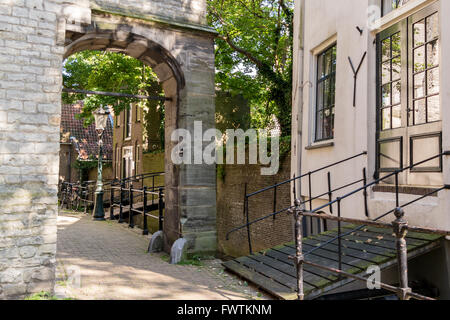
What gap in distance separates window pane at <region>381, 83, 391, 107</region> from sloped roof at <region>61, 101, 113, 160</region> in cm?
2321

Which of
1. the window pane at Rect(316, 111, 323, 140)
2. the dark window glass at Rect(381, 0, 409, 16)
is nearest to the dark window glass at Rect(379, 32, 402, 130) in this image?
the dark window glass at Rect(381, 0, 409, 16)

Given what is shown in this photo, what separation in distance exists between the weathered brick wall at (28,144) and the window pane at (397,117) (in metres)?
5.13

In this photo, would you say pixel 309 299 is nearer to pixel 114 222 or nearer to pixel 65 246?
pixel 65 246

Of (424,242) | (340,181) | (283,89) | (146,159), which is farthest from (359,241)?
(146,159)

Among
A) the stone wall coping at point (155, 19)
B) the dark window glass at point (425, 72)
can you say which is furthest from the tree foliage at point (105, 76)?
the dark window glass at point (425, 72)

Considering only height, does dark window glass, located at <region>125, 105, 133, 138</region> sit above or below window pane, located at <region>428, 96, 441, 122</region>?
above

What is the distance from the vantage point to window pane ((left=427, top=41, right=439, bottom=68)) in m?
5.29

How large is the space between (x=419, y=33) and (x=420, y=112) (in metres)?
1.13

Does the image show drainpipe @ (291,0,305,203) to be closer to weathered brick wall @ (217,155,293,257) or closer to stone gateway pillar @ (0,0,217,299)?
weathered brick wall @ (217,155,293,257)

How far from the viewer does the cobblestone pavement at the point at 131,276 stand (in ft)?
18.4

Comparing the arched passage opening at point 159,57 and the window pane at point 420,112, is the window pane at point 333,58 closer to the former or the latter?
the window pane at point 420,112

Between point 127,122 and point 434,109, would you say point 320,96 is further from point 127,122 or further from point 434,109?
point 127,122

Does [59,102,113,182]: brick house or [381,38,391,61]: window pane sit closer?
[381,38,391,61]: window pane

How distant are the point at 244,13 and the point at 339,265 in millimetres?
10754
